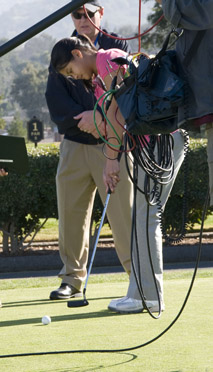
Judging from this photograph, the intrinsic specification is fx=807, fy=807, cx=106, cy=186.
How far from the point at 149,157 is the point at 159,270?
1358 mm

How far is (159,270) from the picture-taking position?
5.42 meters

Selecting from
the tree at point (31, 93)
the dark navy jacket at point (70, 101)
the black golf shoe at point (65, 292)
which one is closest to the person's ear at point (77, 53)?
the dark navy jacket at point (70, 101)

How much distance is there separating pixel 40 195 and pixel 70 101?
5.26 metres

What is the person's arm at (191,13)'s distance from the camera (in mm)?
3363

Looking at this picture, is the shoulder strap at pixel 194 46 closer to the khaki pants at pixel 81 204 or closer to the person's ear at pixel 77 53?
the person's ear at pixel 77 53

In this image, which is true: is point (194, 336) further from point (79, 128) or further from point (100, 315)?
point (79, 128)

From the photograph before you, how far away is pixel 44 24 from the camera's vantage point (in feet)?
10.7

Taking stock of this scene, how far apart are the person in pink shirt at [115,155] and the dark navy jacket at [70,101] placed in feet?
3.39

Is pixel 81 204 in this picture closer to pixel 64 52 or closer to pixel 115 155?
pixel 115 155

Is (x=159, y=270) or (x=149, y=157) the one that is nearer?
(x=149, y=157)

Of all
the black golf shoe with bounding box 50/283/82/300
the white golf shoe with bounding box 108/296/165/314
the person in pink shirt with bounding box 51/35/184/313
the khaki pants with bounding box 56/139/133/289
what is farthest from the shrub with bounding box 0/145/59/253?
the white golf shoe with bounding box 108/296/165/314

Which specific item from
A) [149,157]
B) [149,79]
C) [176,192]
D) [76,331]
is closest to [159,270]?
[76,331]

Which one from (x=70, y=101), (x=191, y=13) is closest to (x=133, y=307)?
(x=70, y=101)

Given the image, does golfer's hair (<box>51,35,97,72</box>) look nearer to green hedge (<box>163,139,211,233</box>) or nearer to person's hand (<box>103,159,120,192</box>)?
person's hand (<box>103,159,120,192</box>)
